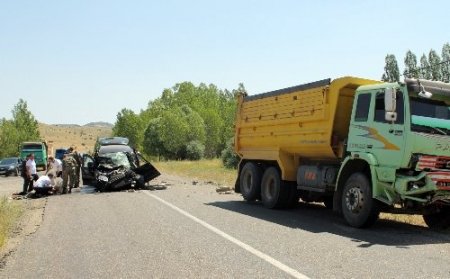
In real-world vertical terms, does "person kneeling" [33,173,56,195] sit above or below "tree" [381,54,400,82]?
below

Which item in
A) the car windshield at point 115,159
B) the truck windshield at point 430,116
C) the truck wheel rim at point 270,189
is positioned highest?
the truck windshield at point 430,116

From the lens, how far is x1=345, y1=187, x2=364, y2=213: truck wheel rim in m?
10.2

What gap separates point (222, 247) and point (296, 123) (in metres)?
5.44

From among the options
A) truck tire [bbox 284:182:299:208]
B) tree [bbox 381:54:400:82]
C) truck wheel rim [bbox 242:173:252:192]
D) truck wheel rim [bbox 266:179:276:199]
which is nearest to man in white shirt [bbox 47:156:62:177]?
truck wheel rim [bbox 242:173:252:192]

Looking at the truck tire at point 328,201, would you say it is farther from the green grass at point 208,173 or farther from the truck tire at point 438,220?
the green grass at point 208,173

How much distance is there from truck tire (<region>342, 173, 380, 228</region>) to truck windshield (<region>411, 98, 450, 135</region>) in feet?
4.92

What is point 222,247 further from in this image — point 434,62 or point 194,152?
point 194,152

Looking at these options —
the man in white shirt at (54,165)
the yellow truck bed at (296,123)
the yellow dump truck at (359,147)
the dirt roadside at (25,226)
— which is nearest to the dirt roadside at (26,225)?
the dirt roadside at (25,226)

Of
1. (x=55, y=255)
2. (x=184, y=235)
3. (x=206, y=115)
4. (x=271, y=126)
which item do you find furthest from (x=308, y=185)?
(x=206, y=115)

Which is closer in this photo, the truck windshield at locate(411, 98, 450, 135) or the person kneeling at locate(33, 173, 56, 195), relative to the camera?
the truck windshield at locate(411, 98, 450, 135)

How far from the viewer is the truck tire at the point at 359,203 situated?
9.97m

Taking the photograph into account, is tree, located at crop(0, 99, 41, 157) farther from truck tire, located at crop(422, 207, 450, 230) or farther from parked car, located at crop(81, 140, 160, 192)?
truck tire, located at crop(422, 207, 450, 230)

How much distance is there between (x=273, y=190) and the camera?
1397 cm

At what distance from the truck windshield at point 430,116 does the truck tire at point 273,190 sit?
188 inches
